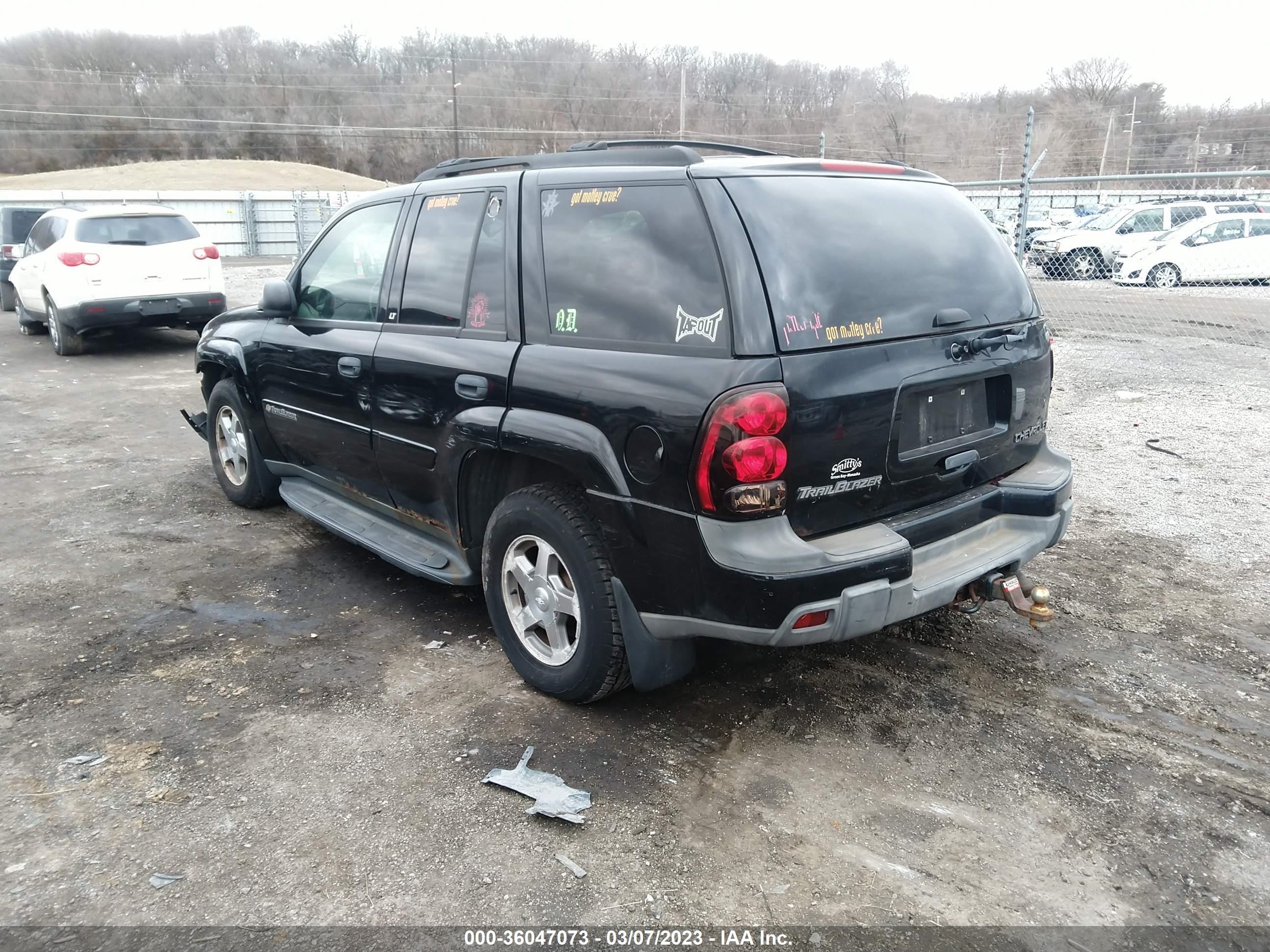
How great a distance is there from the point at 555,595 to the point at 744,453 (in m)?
1.03

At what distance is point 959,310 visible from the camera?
3238 millimetres

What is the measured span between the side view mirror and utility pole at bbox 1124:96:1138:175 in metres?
29.6

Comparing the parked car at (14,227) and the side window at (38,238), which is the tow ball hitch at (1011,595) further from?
the parked car at (14,227)

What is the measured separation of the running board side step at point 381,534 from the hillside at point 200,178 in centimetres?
5057

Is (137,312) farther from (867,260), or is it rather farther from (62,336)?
(867,260)

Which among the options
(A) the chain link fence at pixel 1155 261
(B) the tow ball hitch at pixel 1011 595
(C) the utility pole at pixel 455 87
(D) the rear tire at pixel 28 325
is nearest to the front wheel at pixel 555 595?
(B) the tow ball hitch at pixel 1011 595

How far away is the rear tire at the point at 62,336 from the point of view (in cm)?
1167

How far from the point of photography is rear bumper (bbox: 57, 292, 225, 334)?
442 inches

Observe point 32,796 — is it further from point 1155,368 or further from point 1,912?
point 1155,368

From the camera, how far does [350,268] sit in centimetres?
452

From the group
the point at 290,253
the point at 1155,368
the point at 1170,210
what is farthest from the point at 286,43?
the point at 1155,368

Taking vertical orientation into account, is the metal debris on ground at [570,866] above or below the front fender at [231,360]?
below

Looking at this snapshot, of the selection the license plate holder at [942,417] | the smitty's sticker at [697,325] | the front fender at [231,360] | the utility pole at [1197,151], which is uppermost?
the utility pole at [1197,151]

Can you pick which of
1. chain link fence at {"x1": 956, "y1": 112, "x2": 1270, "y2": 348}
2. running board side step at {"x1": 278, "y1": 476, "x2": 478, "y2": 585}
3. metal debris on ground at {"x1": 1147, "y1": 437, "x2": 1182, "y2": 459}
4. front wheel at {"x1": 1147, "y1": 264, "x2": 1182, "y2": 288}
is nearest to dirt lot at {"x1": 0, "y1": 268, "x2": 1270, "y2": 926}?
running board side step at {"x1": 278, "y1": 476, "x2": 478, "y2": 585}
